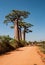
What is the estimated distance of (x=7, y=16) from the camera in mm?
38656

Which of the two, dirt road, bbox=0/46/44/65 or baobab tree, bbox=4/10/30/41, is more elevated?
baobab tree, bbox=4/10/30/41

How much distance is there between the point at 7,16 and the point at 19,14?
11.1 feet

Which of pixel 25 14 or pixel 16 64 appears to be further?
pixel 25 14

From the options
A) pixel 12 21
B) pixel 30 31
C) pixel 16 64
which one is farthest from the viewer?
pixel 30 31

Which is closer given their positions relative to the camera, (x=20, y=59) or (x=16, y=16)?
(x=20, y=59)

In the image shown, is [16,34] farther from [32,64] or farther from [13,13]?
[32,64]

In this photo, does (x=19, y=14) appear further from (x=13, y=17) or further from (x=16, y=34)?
(x=16, y=34)

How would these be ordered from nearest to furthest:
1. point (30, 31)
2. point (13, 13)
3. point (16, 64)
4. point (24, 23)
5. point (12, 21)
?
point (16, 64), point (13, 13), point (12, 21), point (24, 23), point (30, 31)

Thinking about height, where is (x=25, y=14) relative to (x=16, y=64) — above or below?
above

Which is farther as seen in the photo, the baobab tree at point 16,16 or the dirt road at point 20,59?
the baobab tree at point 16,16

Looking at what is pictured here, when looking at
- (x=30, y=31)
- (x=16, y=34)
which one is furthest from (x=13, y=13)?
(x=30, y=31)

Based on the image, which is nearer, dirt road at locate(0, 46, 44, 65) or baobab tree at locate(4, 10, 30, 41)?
dirt road at locate(0, 46, 44, 65)

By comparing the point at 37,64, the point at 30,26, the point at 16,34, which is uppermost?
the point at 30,26

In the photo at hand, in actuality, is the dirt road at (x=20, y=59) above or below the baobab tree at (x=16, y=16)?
below
